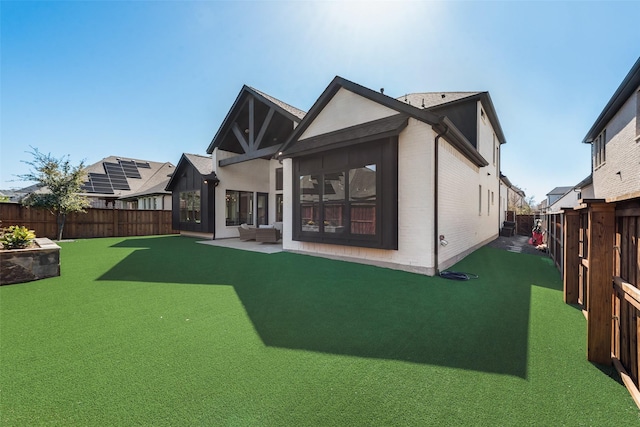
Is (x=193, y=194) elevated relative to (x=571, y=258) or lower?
elevated

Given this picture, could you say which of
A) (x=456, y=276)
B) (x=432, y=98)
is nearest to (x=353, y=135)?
(x=456, y=276)

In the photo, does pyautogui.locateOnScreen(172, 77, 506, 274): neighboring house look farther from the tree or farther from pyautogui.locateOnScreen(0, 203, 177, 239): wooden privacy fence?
pyautogui.locateOnScreen(0, 203, 177, 239): wooden privacy fence

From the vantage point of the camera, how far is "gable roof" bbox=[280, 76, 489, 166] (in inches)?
230

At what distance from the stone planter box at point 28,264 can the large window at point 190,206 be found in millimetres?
8129

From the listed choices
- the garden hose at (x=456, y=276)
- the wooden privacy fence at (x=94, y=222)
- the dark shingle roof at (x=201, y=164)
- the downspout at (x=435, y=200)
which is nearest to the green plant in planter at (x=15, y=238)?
the dark shingle roof at (x=201, y=164)

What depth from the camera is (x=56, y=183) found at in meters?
11.4

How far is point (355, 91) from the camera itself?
726 centimetres

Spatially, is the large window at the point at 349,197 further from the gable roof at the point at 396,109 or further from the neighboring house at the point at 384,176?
the gable roof at the point at 396,109

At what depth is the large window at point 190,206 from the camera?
13633 mm

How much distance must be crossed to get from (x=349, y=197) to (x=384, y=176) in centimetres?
114

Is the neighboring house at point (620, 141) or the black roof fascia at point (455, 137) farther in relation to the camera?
the neighboring house at point (620, 141)

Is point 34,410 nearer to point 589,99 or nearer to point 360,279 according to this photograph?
point 360,279

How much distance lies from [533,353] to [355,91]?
6998 millimetres

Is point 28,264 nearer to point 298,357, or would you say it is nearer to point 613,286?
point 298,357
